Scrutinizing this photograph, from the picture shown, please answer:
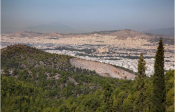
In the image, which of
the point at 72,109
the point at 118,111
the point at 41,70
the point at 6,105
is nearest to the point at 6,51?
the point at 41,70

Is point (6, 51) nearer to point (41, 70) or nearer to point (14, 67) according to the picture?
point (14, 67)

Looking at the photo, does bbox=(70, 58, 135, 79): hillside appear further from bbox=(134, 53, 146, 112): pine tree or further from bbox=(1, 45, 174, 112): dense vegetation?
bbox=(134, 53, 146, 112): pine tree


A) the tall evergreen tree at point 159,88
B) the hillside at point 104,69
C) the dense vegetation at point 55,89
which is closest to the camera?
the tall evergreen tree at point 159,88

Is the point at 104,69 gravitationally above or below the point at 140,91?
below

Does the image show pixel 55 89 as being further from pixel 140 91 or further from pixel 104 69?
pixel 104 69

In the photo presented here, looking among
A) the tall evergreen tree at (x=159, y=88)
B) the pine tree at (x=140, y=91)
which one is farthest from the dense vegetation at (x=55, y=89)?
the tall evergreen tree at (x=159, y=88)

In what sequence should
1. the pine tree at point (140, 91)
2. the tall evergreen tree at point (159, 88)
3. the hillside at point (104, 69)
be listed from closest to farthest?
the tall evergreen tree at point (159, 88)
the pine tree at point (140, 91)
the hillside at point (104, 69)

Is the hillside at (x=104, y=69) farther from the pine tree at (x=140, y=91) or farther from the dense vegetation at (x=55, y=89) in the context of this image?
the pine tree at (x=140, y=91)

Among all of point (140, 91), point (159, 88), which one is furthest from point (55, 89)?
point (159, 88)
